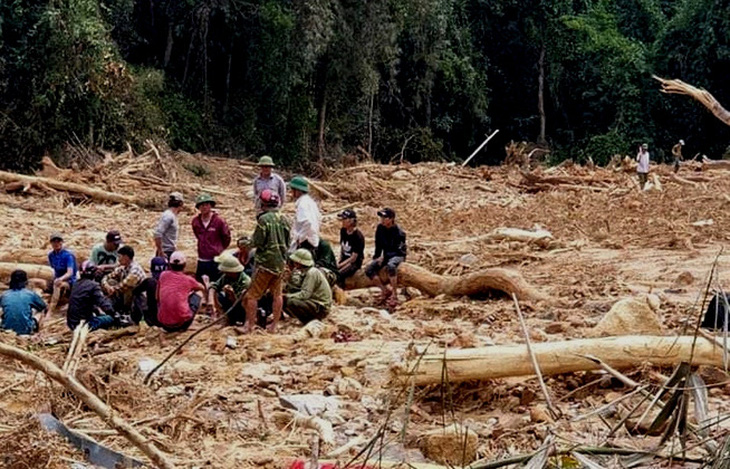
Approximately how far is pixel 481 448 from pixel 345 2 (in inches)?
867

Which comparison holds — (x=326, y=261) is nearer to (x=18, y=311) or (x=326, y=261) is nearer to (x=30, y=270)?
(x=18, y=311)

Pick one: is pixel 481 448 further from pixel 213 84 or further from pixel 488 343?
pixel 213 84

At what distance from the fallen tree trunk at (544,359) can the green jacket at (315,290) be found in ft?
8.85

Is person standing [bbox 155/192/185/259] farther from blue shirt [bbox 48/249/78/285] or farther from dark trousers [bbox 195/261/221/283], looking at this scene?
blue shirt [bbox 48/249/78/285]

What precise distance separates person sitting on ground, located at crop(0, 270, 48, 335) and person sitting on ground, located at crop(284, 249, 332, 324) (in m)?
2.18

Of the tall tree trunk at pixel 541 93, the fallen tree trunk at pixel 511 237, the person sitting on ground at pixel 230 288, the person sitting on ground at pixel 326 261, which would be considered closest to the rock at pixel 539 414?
the person sitting on ground at pixel 230 288

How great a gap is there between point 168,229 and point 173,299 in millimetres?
1587

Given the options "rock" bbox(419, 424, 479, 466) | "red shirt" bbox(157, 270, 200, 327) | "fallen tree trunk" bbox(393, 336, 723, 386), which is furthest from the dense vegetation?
"rock" bbox(419, 424, 479, 466)

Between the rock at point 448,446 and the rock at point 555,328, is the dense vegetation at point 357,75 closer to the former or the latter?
the rock at point 555,328

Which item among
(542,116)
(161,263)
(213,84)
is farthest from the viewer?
(542,116)

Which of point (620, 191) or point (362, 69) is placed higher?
point (362, 69)

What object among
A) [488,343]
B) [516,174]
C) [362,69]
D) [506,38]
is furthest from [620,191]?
[506,38]

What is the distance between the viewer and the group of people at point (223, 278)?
8.45 m

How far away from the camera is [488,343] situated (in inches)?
290
